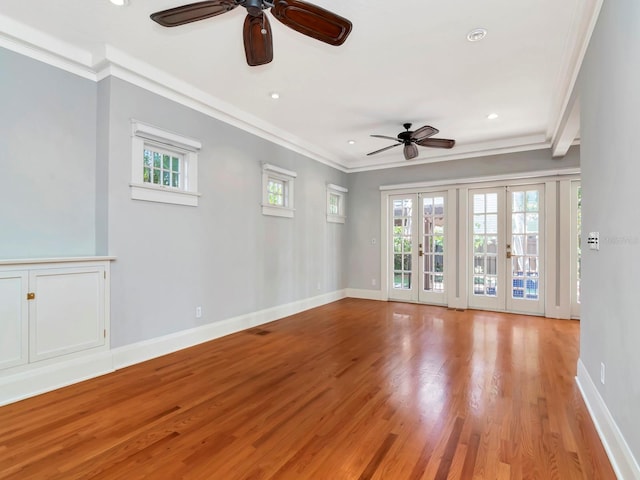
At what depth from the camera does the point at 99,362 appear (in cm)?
287

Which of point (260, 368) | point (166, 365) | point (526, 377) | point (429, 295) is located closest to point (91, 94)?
point (166, 365)

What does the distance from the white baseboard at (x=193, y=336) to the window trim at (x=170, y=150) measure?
1444 mm

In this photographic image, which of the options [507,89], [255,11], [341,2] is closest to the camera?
[255,11]

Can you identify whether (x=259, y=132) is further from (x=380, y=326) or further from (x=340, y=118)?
(x=380, y=326)

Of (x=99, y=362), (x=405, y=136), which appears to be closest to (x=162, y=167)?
(x=99, y=362)

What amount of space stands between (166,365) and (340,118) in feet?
12.0

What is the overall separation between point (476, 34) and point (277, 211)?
3257mm

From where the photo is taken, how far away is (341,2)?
2.31 m

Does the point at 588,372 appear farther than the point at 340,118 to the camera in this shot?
No

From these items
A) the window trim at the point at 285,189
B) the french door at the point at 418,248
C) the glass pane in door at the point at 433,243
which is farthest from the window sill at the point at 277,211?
the glass pane in door at the point at 433,243

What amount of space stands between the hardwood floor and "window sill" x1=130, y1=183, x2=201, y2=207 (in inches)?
63.7

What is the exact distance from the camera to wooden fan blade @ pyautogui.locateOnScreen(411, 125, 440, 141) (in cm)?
413

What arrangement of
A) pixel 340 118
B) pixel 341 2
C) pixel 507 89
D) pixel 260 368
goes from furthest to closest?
pixel 340 118
pixel 507 89
pixel 260 368
pixel 341 2

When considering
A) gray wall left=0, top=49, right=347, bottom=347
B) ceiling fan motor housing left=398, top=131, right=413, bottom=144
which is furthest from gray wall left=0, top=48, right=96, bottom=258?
ceiling fan motor housing left=398, top=131, right=413, bottom=144
